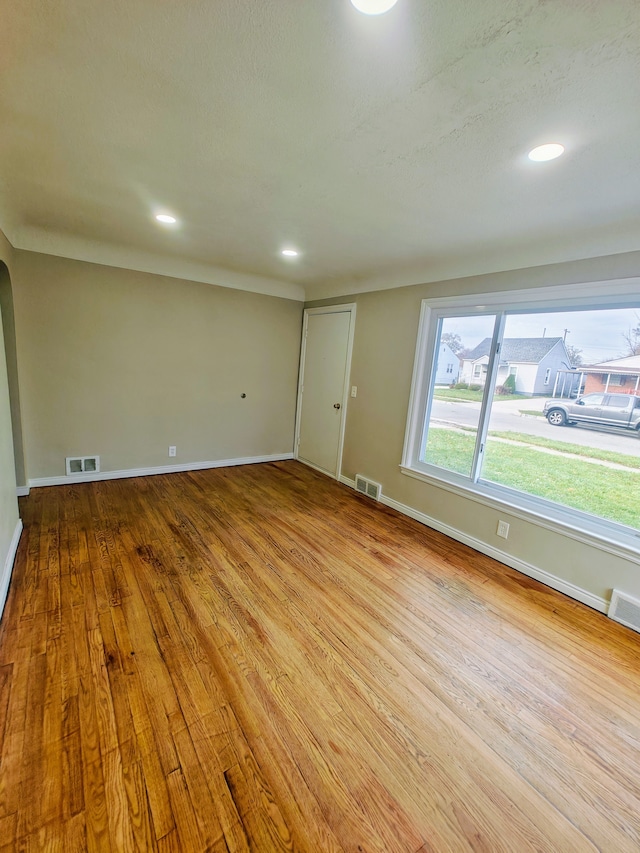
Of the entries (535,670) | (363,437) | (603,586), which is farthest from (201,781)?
(363,437)

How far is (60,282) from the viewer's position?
11.2 feet

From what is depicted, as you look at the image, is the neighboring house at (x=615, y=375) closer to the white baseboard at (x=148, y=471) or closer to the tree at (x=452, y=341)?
the tree at (x=452, y=341)

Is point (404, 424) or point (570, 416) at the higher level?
point (570, 416)

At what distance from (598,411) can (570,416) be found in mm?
167

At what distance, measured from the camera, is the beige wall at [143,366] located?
11.2 feet

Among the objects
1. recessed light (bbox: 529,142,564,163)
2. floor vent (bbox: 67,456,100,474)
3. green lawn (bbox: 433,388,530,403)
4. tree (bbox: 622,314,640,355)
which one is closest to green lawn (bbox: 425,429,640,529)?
green lawn (bbox: 433,388,530,403)

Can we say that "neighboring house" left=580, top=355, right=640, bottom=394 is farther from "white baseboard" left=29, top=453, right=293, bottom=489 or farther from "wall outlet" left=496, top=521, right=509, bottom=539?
"white baseboard" left=29, top=453, right=293, bottom=489

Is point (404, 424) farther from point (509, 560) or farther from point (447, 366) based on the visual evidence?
point (509, 560)

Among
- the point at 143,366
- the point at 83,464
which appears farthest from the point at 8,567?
the point at 143,366

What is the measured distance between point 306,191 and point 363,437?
2587 millimetres

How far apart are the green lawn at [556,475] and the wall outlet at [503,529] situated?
0.31 meters

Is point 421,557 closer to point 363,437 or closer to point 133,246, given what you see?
point 363,437

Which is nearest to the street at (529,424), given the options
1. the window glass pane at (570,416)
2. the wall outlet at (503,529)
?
the window glass pane at (570,416)

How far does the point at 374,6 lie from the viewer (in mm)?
959
